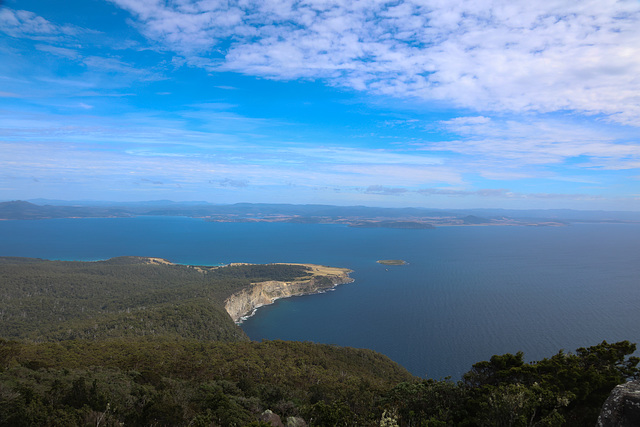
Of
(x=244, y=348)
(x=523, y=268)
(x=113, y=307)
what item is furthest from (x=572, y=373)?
(x=523, y=268)

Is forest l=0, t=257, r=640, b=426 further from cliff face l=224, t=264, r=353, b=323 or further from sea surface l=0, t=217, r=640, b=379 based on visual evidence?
cliff face l=224, t=264, r=353, b=323

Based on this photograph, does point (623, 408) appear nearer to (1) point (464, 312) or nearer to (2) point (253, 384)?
(2) point (253, 384)

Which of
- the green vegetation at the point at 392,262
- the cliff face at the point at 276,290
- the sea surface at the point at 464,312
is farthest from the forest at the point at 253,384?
the green vegetation at the point at 392,262

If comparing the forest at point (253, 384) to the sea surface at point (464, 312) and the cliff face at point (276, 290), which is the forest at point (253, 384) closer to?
the sea surface at point (464, 312)

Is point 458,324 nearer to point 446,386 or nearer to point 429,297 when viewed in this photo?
point 429,297

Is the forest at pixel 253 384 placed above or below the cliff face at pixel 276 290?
above
